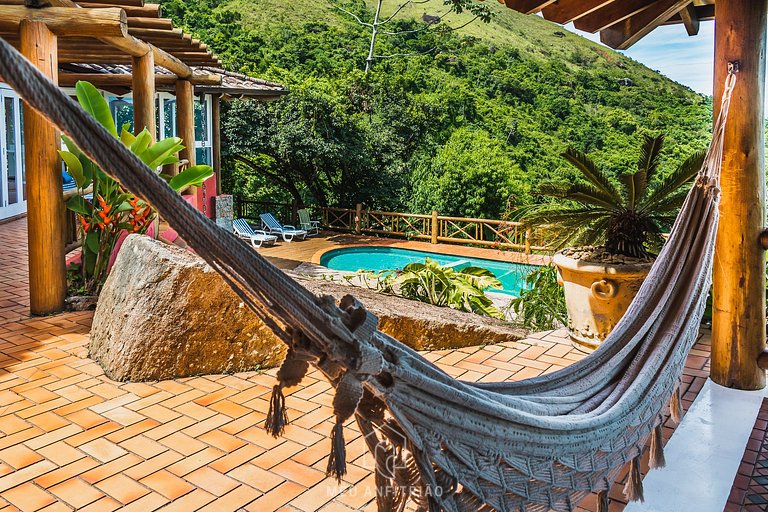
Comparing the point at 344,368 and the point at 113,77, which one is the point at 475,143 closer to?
the point at 113,77

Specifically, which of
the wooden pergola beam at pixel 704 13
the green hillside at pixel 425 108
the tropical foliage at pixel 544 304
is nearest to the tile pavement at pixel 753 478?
the tropical foliage at pixel 544 304

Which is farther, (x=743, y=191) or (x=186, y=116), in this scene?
(x=186, y=116)

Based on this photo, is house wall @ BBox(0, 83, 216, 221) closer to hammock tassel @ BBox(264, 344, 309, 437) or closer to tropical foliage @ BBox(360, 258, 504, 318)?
tropical foliage @ BBox(360, 258, 504, 318)

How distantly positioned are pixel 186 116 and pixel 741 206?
653 cm

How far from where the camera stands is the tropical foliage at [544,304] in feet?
17.6

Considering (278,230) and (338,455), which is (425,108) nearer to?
(278,230)

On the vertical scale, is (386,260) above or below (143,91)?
below

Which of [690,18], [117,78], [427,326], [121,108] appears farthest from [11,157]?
[690,18]

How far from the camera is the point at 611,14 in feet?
13.7

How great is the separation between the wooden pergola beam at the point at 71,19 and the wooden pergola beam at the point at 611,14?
10.1ft

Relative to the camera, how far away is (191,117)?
808 centimetres

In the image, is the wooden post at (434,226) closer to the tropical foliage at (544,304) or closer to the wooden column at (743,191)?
the tropical foliage at (544,304)

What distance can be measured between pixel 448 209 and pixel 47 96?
1555 centimetres

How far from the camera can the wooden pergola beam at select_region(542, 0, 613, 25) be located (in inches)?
148
